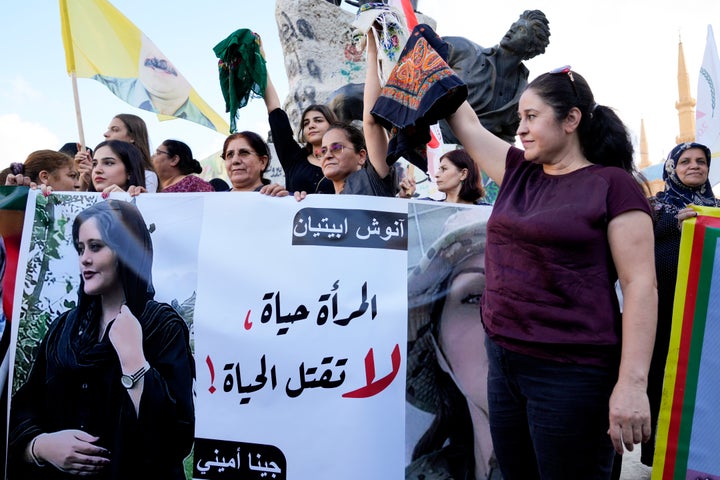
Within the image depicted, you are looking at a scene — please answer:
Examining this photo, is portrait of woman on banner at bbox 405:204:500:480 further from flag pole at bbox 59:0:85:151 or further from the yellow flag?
the yellow flag

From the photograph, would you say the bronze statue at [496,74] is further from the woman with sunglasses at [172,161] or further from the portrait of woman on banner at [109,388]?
the portrait of woman on banner at [109,388]

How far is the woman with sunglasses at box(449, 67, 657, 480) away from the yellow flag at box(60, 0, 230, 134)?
3.33 metres

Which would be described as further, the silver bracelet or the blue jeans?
the silver bracelet

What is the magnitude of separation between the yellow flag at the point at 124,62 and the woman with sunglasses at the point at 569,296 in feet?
10.9

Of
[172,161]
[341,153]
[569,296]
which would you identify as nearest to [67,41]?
[172,161]

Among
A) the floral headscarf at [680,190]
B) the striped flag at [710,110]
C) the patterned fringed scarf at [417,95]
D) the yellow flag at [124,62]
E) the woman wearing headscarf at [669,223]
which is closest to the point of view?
the patterned fringed scarf at [417,95]

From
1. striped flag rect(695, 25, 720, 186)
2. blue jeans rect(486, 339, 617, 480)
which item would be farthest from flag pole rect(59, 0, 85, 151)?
striped flag rect(695, 25, 720, 186)

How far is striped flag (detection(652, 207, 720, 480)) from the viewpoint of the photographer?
7.29 ft

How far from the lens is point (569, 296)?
1.70m

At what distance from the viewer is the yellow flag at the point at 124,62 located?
14.1ft

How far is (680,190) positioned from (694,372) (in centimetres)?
155

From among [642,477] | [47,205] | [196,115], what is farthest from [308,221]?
[196,115]

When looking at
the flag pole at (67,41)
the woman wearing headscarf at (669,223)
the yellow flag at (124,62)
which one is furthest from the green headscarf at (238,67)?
the woman wearing headscarf at (669,223)

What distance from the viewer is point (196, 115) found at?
5.21m
